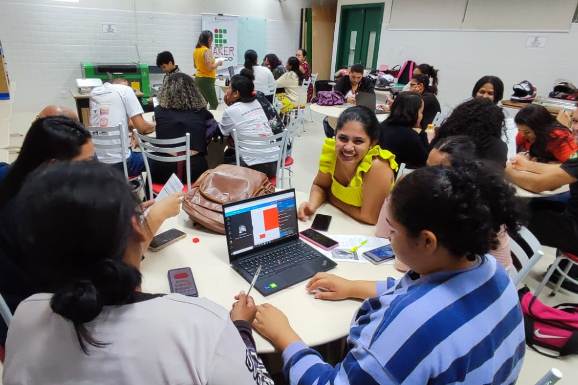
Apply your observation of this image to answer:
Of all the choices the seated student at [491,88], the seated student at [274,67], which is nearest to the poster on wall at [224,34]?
the seated student at [274,67]

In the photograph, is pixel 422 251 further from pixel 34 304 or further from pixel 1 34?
pixel 1 34

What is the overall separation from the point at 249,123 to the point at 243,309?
7.51ft

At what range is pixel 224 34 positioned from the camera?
742 centimetres

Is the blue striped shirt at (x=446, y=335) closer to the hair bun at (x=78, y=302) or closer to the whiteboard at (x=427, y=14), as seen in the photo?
the hair bun at (x=78, y=302)

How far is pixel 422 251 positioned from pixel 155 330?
0.58 metres

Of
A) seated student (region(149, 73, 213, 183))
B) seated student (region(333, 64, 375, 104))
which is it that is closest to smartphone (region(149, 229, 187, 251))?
seated student (region(149, 73, 213, 183))

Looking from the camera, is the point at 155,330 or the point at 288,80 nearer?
the point at 155,330

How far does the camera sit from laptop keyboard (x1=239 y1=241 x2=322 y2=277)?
1.37 meters

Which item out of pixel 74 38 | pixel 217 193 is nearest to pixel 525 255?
pixel 217 193

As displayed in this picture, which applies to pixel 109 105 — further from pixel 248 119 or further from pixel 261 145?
pixel 261 145

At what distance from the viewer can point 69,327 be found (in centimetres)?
64

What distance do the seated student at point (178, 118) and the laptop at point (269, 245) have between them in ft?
5.24

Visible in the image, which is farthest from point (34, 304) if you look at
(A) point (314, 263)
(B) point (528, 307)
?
(B) point (528, 307)

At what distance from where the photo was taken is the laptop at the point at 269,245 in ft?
4.39
